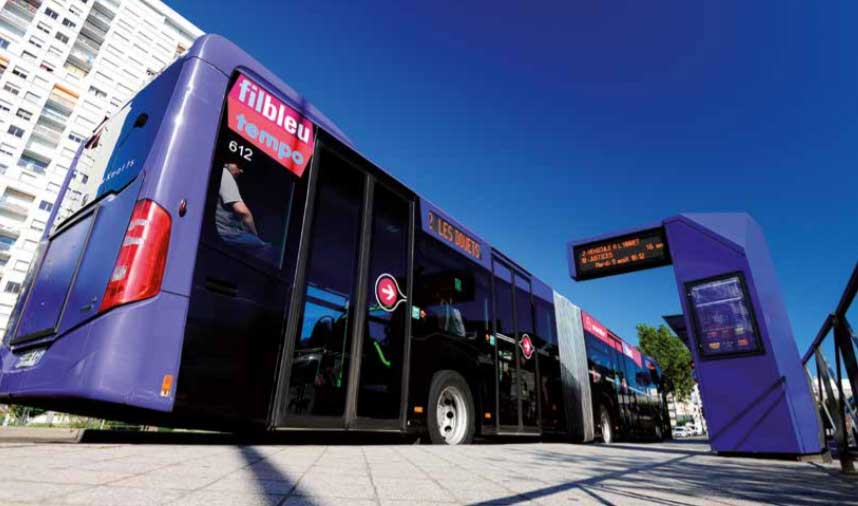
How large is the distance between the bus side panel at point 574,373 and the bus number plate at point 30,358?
7.59 metres

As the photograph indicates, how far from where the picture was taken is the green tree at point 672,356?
4422cm

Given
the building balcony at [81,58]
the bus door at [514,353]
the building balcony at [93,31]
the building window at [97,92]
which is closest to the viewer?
the bus door at [514,353]

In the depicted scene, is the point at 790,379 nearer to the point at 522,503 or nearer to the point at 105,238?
the point at 522,503

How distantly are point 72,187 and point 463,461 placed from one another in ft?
14.5

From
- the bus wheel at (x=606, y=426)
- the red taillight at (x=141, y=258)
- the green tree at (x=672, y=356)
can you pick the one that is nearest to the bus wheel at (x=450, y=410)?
the red taillight at (x=141, y=258)

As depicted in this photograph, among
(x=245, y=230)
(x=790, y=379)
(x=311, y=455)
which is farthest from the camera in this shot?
(x=790, y=379)

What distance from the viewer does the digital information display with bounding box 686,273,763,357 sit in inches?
258

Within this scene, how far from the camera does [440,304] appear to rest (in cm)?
509

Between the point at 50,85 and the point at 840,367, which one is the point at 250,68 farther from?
the point at 50,85

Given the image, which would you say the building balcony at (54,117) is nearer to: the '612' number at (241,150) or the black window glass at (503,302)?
the '612' number at (241,150)

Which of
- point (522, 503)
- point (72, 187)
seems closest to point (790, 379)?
point (522, 503)

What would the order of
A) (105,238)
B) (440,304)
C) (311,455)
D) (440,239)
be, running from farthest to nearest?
1. (440,239)
2. (440,304)
3. (105,238)
4. (311,455)

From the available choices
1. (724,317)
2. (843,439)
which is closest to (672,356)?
(724,317)

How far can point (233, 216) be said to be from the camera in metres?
3.23
